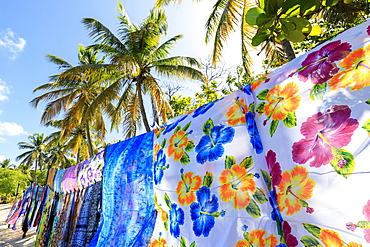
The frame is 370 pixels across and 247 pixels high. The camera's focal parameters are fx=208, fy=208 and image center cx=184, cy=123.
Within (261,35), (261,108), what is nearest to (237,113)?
(261,108)

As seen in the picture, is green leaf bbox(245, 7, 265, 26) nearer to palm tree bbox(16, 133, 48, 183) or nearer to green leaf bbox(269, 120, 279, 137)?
green leaf bbox(269, 120, 279, 137)

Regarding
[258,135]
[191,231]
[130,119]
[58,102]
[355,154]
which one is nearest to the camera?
[355,154]

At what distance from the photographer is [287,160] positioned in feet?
2.29

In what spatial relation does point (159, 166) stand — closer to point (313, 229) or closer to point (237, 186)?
point (237, 186)

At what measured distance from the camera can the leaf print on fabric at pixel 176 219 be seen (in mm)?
1027

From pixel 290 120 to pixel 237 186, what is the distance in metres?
0.33

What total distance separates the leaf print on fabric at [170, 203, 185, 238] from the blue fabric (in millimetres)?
212

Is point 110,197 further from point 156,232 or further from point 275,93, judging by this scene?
point 275,93

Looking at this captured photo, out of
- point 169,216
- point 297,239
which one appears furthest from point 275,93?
point 169,216

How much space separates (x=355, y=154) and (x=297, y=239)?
32 centimetres

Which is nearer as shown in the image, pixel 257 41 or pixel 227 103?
pixel 257 41

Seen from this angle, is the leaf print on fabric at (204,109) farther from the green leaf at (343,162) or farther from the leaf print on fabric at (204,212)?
the green leaf at (343,162)

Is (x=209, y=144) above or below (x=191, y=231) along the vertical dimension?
above

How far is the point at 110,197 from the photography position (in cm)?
169
